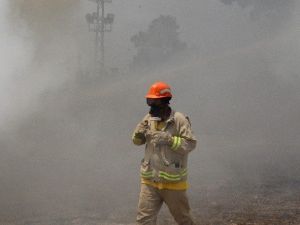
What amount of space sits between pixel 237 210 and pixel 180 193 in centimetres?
261

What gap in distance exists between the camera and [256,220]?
21.0 ft

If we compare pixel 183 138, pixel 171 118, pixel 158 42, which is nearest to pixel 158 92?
pixel 171 118

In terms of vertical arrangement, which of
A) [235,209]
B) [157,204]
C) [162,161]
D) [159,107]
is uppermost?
[159,107]

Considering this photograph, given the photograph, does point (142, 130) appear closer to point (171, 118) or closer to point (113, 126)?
point (171, 118)

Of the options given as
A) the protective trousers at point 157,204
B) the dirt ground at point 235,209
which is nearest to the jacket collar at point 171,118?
the protective trousers at point 157,204

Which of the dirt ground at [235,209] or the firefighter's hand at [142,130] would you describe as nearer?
the firefighter's hand at [142,130]

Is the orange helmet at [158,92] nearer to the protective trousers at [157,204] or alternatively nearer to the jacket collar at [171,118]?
the jacket collar at [171,118]

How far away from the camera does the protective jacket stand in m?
4.51

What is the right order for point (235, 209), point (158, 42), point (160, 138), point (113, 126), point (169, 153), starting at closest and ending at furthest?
point (160, 138)
point (169, 153)
point (235, 209)
point (113, 126)
point (158, 42)

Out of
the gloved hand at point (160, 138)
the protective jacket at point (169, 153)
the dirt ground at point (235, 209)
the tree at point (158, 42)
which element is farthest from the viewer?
the tree at point (158, 42)

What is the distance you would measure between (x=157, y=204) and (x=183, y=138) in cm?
72

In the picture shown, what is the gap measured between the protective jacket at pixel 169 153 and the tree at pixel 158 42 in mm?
37929

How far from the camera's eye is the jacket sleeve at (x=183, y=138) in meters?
4.44

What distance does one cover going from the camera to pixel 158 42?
46.8 metres
